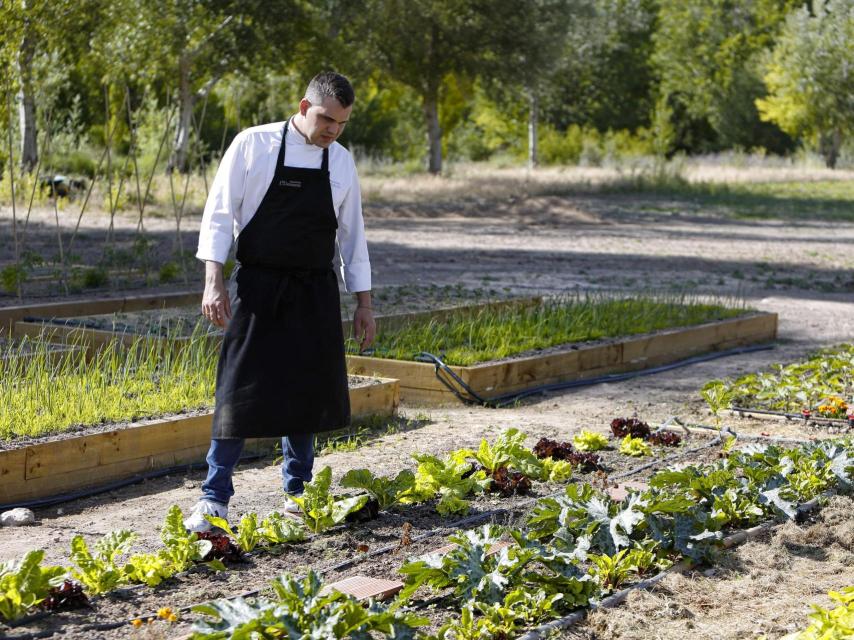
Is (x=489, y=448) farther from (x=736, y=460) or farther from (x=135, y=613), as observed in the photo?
(x=135, y=613)

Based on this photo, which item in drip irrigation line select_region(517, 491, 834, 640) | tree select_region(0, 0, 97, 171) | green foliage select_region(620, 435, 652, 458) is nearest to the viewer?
drip irrigation line select_region(517, 491, 834, 640)

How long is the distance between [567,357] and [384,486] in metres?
3.69

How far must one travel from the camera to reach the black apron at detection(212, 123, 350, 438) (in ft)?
14.4

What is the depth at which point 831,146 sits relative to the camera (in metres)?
51.7

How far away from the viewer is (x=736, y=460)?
5.10m

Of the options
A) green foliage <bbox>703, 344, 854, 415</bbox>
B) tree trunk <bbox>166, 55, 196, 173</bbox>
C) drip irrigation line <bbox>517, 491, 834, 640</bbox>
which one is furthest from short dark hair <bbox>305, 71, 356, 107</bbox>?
tree trunk <bbox>166, 55, 196, 173</bbox>

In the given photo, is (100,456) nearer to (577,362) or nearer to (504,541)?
(504,541)

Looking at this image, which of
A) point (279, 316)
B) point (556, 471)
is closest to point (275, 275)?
point (279, 316)

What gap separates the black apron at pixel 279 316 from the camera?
4.40m

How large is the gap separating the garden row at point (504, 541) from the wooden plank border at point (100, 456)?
3.89 ft

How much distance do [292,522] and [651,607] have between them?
4.35ft

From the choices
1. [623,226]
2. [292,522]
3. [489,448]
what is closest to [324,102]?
[292,522]

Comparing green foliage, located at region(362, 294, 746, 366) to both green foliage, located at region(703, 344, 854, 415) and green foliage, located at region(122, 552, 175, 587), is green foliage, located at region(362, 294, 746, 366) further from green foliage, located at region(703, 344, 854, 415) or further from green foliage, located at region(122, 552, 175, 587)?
green foliage, located at region(122, 552, 175, 587)

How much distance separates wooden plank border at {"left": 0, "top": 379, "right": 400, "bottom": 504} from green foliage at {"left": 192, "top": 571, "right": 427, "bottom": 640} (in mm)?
2285
